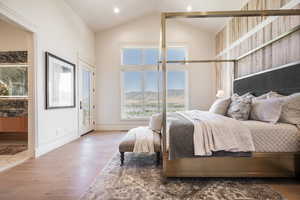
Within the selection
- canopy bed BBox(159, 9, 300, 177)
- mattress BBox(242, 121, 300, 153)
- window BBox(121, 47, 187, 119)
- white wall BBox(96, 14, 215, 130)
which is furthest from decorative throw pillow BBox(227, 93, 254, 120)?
window BBox(121, 47, 187, 119)

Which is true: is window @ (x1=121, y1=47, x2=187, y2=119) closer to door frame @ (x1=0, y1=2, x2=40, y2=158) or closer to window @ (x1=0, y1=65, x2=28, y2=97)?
window @ (x1=0, y1=65, x2=28, y2=97)

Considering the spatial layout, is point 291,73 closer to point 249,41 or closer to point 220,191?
point 249,41

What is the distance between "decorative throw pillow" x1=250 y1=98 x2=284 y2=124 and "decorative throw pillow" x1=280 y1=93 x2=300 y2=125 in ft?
0.24

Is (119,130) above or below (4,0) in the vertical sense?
below

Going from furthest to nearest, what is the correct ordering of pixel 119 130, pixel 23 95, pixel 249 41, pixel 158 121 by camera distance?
pixel 119 130 < pixel 23 95 < pixel 249 41 < pixel 158 121

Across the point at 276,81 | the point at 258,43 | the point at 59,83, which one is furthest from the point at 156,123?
the point at 258,43

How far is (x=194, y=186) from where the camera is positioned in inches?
86.0

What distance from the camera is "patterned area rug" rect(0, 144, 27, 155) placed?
3.59 metres

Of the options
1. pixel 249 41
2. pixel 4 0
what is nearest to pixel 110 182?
pixel 4 0

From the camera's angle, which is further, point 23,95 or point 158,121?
point 23,95

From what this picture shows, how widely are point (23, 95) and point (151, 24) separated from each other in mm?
4422

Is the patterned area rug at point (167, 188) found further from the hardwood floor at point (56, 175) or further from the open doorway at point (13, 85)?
the open doorway at point (13, 85)

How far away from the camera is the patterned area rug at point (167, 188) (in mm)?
1958

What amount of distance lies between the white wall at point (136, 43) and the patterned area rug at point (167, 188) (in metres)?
3.91
